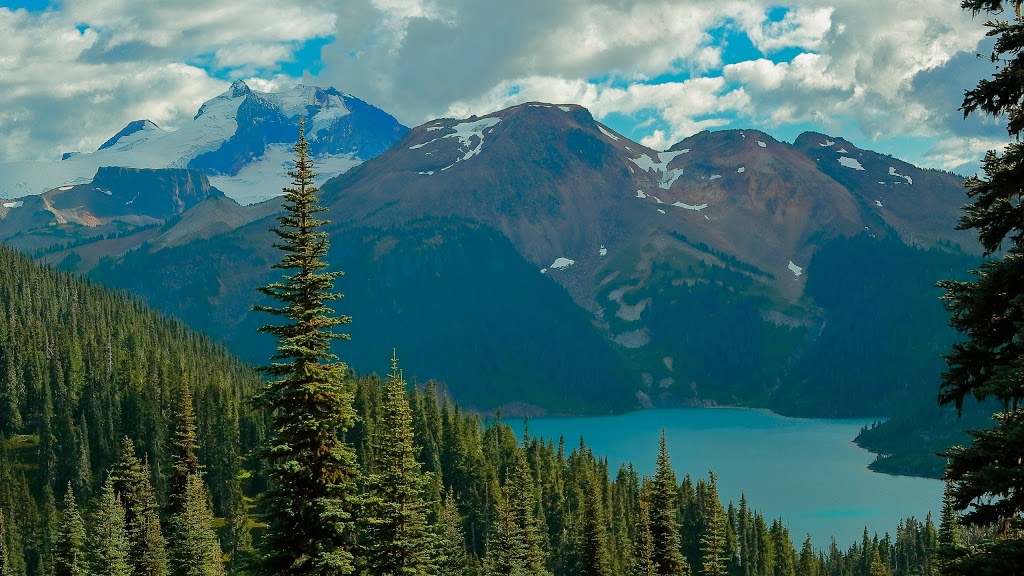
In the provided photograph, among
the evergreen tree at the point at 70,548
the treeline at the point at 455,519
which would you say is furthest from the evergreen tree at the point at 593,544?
the evergreen tree at the point at 70,548

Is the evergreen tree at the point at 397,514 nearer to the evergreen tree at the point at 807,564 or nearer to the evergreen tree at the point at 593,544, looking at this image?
the evergreen tree at the point at 593,544

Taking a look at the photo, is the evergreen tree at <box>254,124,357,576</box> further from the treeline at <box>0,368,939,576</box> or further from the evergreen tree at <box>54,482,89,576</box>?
the evergreen tree at <box>54,482,89,576</box>

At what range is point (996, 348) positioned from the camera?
21953 millimetres

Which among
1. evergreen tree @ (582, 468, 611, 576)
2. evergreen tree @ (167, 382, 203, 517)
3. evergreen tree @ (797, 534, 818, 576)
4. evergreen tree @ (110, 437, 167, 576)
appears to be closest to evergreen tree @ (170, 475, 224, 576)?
evergreen tree @ (167, 382, 203, 517)

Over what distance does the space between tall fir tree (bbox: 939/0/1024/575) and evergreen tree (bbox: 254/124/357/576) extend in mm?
17357

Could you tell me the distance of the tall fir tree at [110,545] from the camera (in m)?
70.9

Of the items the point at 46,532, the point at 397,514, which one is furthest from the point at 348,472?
the point at 46,532

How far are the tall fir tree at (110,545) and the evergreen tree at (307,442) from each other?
46.2m

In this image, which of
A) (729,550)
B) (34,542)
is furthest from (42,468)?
(729,550)

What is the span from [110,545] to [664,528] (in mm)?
40714

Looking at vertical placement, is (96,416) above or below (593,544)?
above

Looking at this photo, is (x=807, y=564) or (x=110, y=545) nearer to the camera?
(x=110, y=545)

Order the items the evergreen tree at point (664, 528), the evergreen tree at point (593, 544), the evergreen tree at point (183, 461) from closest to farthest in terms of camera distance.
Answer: the evergreen tree at point (664, 528)
the evergreen tree at point (593, 544)
the evergreen tree at point (183, 461)

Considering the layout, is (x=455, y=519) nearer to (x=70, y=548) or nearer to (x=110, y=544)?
(x=110, y=544)
